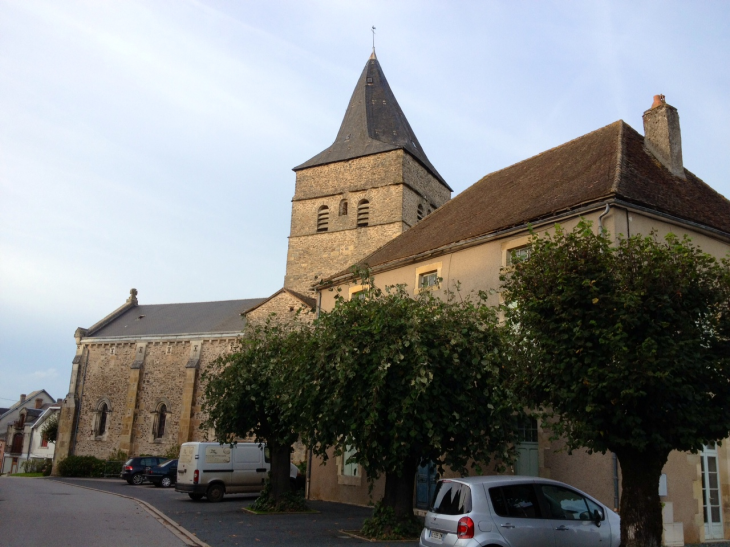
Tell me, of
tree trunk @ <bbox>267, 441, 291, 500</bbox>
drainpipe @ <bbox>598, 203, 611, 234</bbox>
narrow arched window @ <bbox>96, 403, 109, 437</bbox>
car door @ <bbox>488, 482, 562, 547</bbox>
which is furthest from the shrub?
car door @ <bbox>488, 482, 562, 547</bbox>

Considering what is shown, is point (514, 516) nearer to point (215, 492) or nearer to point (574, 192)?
point (574, 192)

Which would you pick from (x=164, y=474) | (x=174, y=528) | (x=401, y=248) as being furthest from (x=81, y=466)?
(x=174, y=528)

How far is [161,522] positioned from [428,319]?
25.2ft

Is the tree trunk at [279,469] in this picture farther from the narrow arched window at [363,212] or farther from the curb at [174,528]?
the narrow arched window at [363,212]

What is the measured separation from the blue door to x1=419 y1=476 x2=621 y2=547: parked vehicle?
25.5 feet

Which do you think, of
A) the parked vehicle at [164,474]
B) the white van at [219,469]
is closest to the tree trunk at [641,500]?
the white van at [219,469]

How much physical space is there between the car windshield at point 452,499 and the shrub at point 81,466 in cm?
3201

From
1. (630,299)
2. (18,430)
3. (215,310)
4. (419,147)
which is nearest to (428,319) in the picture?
(630,299)

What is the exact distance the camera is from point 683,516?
40.5 feet

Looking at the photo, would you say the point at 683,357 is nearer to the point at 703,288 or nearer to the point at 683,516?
the point at 703,288

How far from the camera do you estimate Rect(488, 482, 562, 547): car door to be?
26.2 feet

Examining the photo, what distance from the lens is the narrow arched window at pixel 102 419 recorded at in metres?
40.8

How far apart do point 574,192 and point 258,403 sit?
905 centimetres

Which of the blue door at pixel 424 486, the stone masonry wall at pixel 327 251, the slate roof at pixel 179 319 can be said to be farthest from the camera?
the slate roof at pixel 179 319
